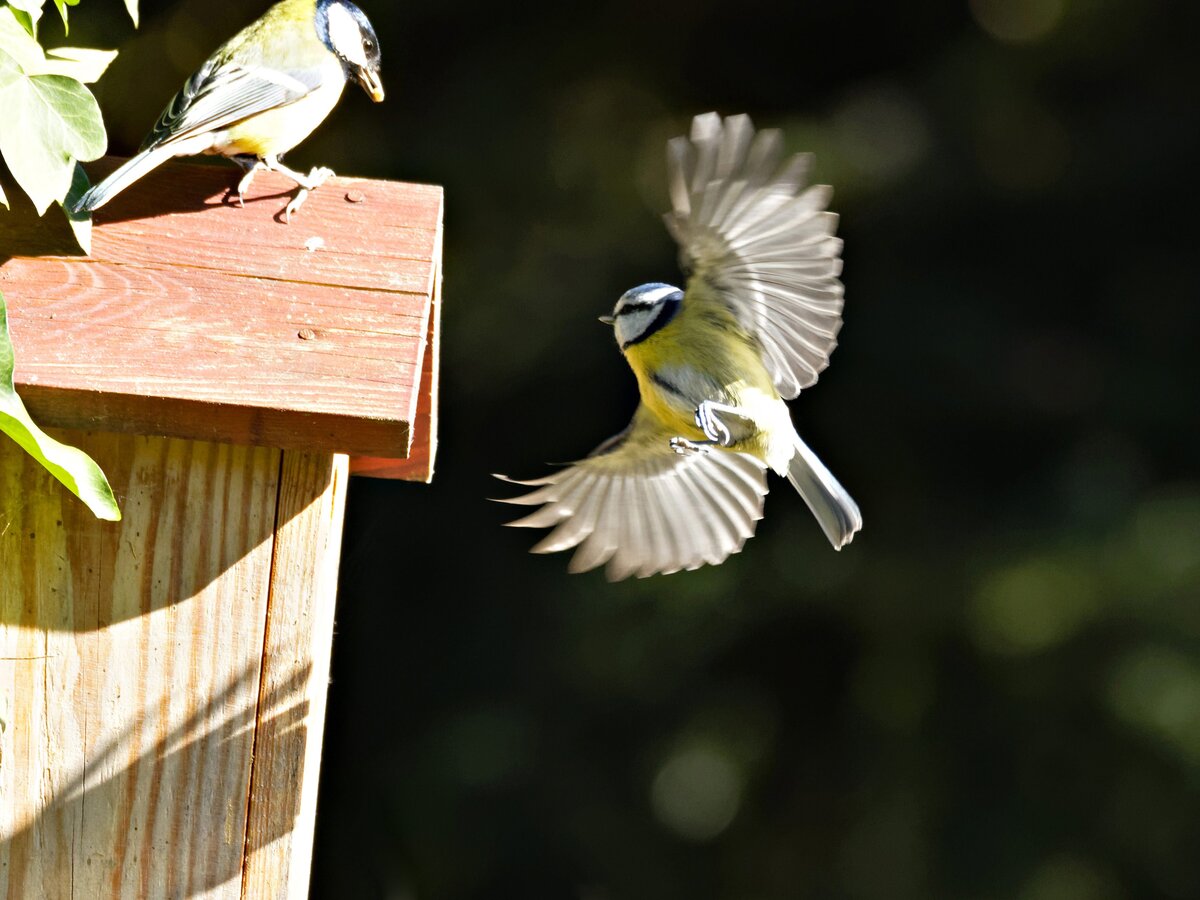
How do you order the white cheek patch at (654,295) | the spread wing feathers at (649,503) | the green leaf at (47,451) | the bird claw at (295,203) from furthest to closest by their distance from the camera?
the spread wing feathers at (649,503), the white cheek patch at (654,295), the bird claw at (295,203), the green leaf at (47,451)

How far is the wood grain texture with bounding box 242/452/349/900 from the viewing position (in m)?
1.23


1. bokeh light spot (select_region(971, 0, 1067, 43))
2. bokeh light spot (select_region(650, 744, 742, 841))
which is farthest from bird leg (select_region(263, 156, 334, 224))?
bokeh light spot (select_region(971, 0, 1067, 43))

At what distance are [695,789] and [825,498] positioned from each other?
1161 millimetres

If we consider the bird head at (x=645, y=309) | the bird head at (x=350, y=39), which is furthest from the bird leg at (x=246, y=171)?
the bird head at (x=645, y=309)

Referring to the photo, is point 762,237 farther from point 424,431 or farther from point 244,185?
point 244,185

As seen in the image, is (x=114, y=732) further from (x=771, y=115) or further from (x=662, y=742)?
(x=771, y=115)

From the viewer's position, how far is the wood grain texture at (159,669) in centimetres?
122

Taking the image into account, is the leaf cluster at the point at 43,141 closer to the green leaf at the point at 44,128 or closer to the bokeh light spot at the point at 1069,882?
the green leaf at the point at 44,128

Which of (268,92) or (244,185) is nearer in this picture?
(244,185)

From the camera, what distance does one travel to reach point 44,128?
1.04m

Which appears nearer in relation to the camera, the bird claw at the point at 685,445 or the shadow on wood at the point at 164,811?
the shadow on wood at the point at 164,811

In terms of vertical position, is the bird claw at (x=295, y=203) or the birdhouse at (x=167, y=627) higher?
the bird claw at (x=295, y=203)

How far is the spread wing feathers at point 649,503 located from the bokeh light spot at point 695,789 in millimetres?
970

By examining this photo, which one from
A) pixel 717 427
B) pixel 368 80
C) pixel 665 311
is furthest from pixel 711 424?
pixel 368 80
